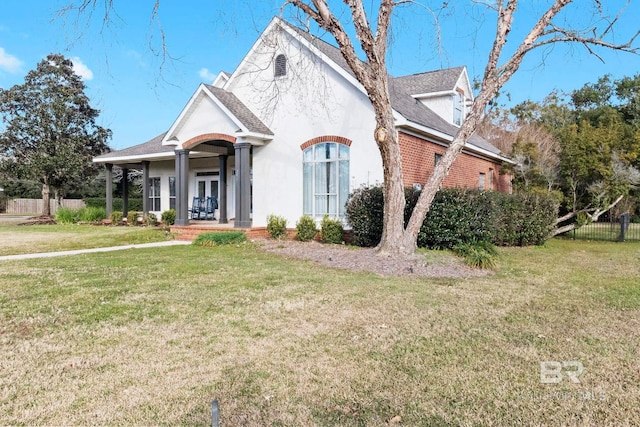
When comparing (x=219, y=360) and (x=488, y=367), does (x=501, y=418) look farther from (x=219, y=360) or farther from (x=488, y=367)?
(x=219, y=360)

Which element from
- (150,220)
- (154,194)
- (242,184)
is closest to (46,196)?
(154,194)

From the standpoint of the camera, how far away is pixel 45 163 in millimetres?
24422

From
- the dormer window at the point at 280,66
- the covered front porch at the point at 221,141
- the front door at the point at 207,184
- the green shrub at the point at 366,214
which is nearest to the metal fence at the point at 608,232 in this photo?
the green shrub at the point at 366,214

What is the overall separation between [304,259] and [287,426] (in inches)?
297

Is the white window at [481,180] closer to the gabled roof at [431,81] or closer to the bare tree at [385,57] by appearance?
the gabled roof at [431,81]

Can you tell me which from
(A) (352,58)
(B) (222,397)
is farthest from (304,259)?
(B) (222,397)

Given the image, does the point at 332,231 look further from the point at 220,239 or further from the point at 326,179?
the point at 220,239

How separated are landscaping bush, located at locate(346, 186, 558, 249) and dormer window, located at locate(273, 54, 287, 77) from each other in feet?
17.3

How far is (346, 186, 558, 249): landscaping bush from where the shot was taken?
36.7ft

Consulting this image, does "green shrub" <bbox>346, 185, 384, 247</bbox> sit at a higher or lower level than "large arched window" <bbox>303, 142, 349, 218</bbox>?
lower

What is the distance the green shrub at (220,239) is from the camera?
12961 mm

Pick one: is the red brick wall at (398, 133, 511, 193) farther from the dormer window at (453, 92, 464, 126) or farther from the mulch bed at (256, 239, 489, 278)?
the mulch bed at (256, 239, 489, 278)

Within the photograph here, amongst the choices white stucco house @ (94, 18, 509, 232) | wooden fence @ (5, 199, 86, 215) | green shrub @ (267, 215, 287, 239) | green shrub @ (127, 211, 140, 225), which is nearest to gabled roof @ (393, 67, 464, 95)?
white stucco house @ (94, 18, 509, 232)

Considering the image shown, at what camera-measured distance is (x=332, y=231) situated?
527 inches
